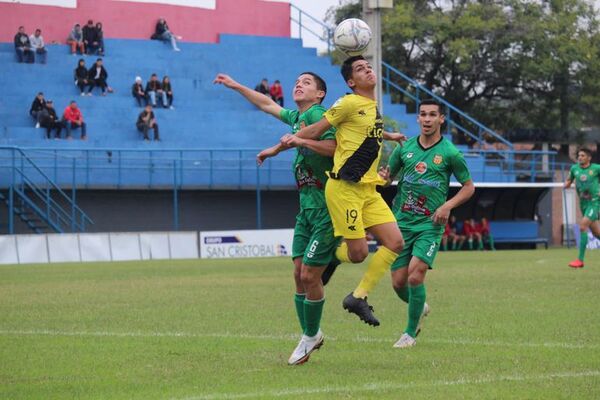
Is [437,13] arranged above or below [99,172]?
above

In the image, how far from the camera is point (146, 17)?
4769cm

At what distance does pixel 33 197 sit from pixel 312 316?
2932 cm

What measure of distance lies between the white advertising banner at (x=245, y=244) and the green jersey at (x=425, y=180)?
23.2m

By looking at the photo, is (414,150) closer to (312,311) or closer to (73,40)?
(312,311)

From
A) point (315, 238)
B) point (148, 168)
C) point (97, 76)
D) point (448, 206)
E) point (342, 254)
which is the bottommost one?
point (148, 168)

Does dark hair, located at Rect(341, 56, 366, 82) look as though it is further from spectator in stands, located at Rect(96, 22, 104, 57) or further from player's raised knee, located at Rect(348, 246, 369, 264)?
spectator in stands, located at Rect(96, 22, 104, 57)

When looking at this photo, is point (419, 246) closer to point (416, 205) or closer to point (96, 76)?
point (416, 205)

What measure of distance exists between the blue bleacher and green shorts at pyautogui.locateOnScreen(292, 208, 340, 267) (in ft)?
95.8

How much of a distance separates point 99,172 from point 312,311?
29.8 meters

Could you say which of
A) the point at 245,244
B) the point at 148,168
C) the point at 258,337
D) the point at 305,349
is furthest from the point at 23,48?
the point at 305,349

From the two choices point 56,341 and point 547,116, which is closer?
point 56,341

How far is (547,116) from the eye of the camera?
191 feet

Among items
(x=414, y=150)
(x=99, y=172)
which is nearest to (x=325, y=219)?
(x=414, y=150)

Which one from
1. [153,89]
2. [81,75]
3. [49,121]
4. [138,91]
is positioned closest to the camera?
[49,121]
